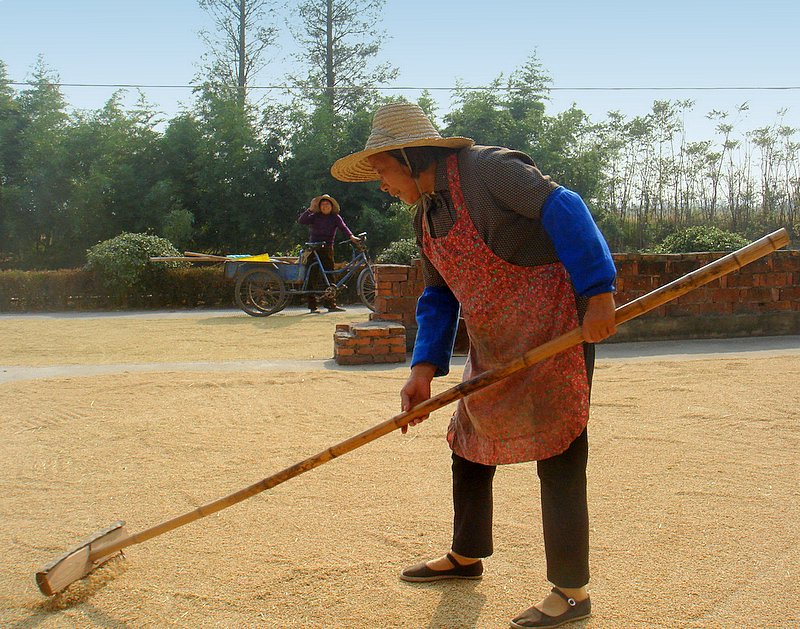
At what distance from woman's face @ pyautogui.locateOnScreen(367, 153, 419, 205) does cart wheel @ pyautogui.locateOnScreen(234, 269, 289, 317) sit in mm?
8588

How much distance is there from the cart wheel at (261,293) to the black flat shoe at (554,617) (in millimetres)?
8877

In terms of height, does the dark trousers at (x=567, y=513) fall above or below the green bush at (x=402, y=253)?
below

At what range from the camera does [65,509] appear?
323 centimetres

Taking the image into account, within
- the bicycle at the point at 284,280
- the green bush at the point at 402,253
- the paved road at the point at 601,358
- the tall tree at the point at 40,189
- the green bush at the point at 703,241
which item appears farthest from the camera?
the tall tree at the point at 40,189

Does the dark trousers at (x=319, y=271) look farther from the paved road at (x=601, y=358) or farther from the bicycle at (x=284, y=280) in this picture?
the paved road at (x=601, y=358)

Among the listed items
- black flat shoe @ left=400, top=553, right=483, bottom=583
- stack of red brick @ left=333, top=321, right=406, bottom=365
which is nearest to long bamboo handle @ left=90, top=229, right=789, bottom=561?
black flat shoe @ left=400, top=553, right=483, bottom=583

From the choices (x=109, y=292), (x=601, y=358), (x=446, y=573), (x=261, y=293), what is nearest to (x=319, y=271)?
(x=261, y=293)

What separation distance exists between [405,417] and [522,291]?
51 cm

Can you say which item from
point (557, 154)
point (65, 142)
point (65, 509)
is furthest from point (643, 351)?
point (65, 142)

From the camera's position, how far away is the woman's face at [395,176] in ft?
7.44

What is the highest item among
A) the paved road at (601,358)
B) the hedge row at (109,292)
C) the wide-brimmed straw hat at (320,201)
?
the wide-brimmed straw hat at (320,201)

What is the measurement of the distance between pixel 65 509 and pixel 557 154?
53.2 ft

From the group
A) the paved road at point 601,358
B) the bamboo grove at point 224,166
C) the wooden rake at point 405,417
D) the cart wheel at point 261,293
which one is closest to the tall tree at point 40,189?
the bamboo grove at point 224,166

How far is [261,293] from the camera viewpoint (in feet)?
36.0
